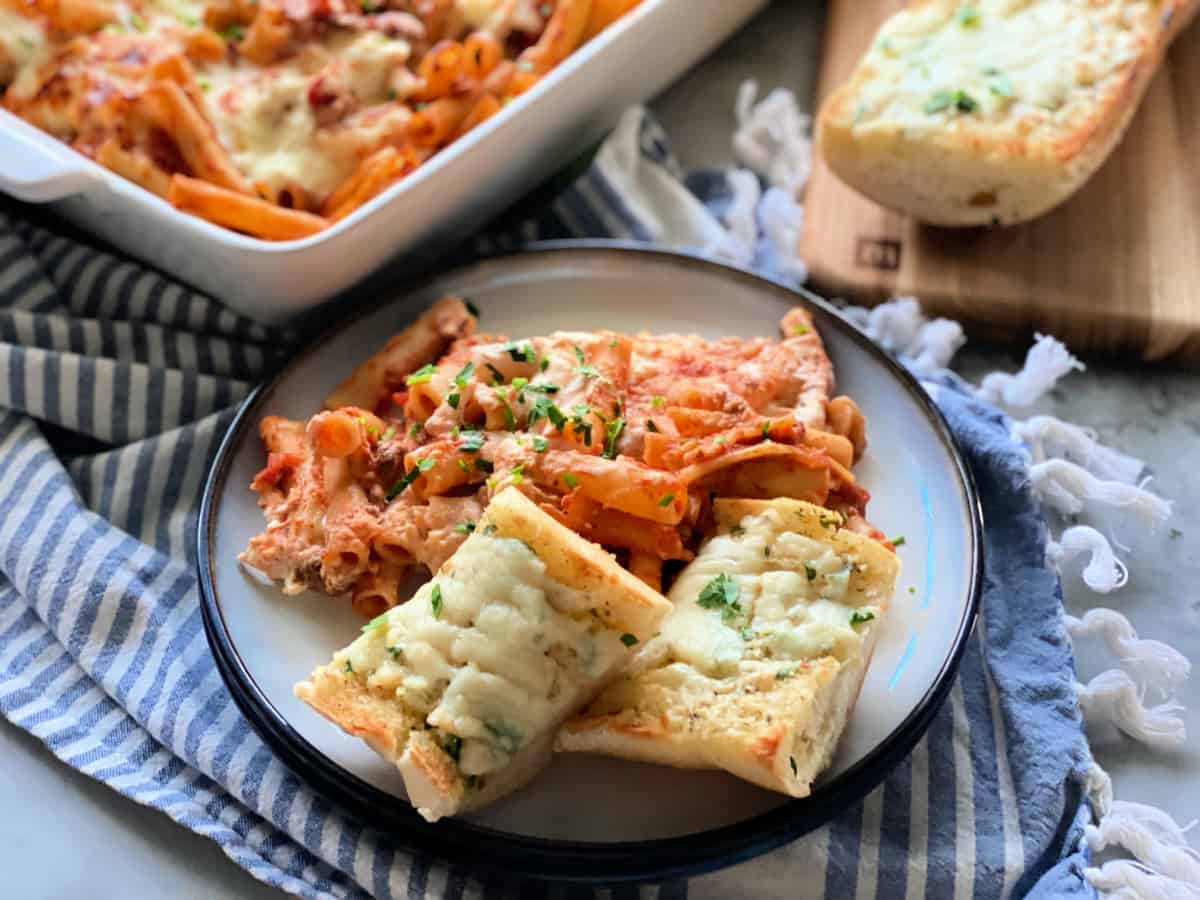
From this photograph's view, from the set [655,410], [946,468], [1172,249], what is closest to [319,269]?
[655,410]

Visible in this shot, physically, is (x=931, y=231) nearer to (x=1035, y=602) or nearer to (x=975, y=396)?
(x=975, y=396)

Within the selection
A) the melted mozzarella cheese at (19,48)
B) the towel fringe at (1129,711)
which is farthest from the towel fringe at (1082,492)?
the melted mozzarella cheese at (19,48)

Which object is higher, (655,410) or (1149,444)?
(655,410)

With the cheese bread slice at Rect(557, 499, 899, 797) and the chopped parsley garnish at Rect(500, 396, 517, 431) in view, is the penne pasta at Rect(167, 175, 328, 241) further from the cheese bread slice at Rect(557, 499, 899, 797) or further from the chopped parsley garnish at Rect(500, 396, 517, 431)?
the cheese bread slice at Rect(557, 499, 899, 797)

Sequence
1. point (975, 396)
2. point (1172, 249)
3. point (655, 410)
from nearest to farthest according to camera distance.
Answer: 1. point (655, 410)
2. point (975, 396)
3. point (1172, 249)

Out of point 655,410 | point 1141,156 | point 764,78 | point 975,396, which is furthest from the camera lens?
point 764,78

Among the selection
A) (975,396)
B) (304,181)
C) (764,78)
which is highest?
(304,181)
